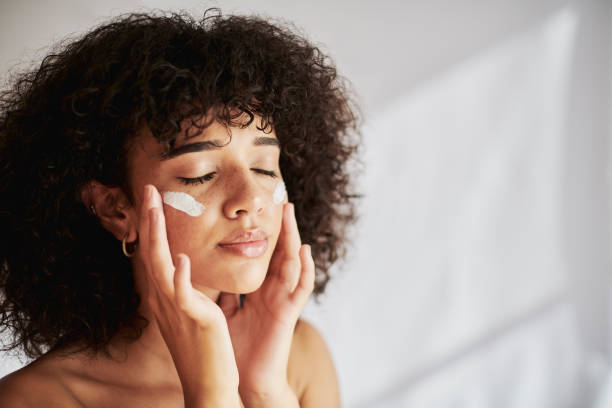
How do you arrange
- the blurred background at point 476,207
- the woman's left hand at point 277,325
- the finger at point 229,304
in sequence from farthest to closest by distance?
the blurred background at point 476,207
the finger at point 229,304
the woman's left hand at point 277,325

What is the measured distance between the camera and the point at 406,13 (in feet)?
6.86

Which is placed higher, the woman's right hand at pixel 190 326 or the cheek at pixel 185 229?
the cheek at pixel 185 229

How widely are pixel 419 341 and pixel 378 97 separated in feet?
3.41

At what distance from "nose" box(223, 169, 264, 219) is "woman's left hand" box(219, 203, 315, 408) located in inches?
6.7

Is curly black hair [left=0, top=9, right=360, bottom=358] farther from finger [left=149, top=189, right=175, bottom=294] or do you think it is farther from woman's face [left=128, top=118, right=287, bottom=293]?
finger [left=149, top=189, right=175, bottom=294]

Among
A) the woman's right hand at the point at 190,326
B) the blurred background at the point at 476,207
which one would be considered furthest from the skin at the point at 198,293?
the blurred background at the point at 476,207

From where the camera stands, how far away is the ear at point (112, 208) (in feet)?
3.83

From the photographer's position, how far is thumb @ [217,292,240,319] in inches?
56.7

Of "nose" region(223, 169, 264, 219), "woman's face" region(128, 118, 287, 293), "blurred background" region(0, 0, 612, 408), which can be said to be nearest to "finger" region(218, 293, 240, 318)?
"woman's face" region(128, 118, 287, 293)

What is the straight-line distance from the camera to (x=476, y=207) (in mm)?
2174

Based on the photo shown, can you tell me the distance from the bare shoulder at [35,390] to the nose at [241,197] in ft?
1.98

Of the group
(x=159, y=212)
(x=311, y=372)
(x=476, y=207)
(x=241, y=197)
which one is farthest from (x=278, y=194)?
(x=476, y=207)

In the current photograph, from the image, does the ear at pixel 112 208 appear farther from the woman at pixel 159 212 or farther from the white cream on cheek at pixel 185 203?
the white cream on cheek at pixel 185 203

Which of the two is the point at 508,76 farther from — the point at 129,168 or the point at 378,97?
the point at 129,168
